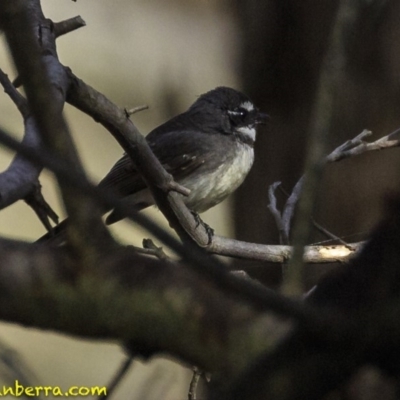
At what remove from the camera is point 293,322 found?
1.22 meters

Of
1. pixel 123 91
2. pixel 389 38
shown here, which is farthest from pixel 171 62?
pixel 389 38

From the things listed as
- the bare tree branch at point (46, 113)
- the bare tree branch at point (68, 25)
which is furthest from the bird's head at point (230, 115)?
the bare tree branch at point (46, 113)

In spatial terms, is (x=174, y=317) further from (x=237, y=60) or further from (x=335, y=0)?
(x=237, y=60)

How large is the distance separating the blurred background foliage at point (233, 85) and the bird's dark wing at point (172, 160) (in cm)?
44

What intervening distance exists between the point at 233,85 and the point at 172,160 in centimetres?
230

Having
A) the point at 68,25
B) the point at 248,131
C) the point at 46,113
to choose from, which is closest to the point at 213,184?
the point at 248,131

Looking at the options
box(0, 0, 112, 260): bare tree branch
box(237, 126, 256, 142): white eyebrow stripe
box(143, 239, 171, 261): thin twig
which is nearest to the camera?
box(0, 0, 112, 260): bare tree branch

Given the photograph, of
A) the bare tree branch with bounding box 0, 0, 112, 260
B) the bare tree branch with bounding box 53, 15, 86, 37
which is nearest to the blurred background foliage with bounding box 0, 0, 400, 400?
the bare tree branch with bounding box 53, 15, 86, 37

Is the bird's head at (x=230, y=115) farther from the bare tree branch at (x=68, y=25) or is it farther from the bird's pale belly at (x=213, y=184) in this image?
the bare tree branch at (x=68, y=25)

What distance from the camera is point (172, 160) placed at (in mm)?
4586

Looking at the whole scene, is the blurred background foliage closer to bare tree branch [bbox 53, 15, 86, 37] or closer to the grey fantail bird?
the grey fantail bird

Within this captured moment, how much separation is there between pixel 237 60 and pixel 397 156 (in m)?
1.67

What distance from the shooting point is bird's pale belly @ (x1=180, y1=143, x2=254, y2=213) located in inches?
174

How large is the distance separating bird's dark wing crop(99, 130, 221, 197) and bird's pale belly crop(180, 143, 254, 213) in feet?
0.22
